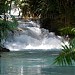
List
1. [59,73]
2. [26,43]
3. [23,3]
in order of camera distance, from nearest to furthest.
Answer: [59,73]
[26,43]
[23,3]

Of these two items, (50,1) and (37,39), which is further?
(50,1)

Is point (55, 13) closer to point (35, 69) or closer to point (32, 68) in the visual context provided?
point (32, 68)

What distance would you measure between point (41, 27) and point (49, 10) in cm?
147

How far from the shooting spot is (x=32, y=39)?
21.2 metres

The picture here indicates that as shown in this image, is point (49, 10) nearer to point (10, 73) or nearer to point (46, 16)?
point (46, 16)

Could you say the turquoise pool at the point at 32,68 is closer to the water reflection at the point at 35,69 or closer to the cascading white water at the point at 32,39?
the water reflection at the point at 35,69

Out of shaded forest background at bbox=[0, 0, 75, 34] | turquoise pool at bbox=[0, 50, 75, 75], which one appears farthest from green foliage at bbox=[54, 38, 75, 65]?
shaded forest background at bbox=[0, 0, 75, 34]

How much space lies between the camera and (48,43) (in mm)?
20422

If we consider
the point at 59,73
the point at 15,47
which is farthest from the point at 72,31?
the point at 15,47

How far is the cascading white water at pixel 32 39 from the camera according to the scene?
1944 centimetres

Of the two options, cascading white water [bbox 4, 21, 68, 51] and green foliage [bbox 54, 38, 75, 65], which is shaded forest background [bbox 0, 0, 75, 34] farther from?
green foliage [bbox 54, 38, 75, 65]

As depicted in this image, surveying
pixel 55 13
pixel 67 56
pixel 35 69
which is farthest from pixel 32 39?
pixel 67 56

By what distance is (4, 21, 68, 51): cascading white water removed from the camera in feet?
63.8

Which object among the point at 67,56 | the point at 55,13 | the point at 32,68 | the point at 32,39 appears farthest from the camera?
the point at 55,13
